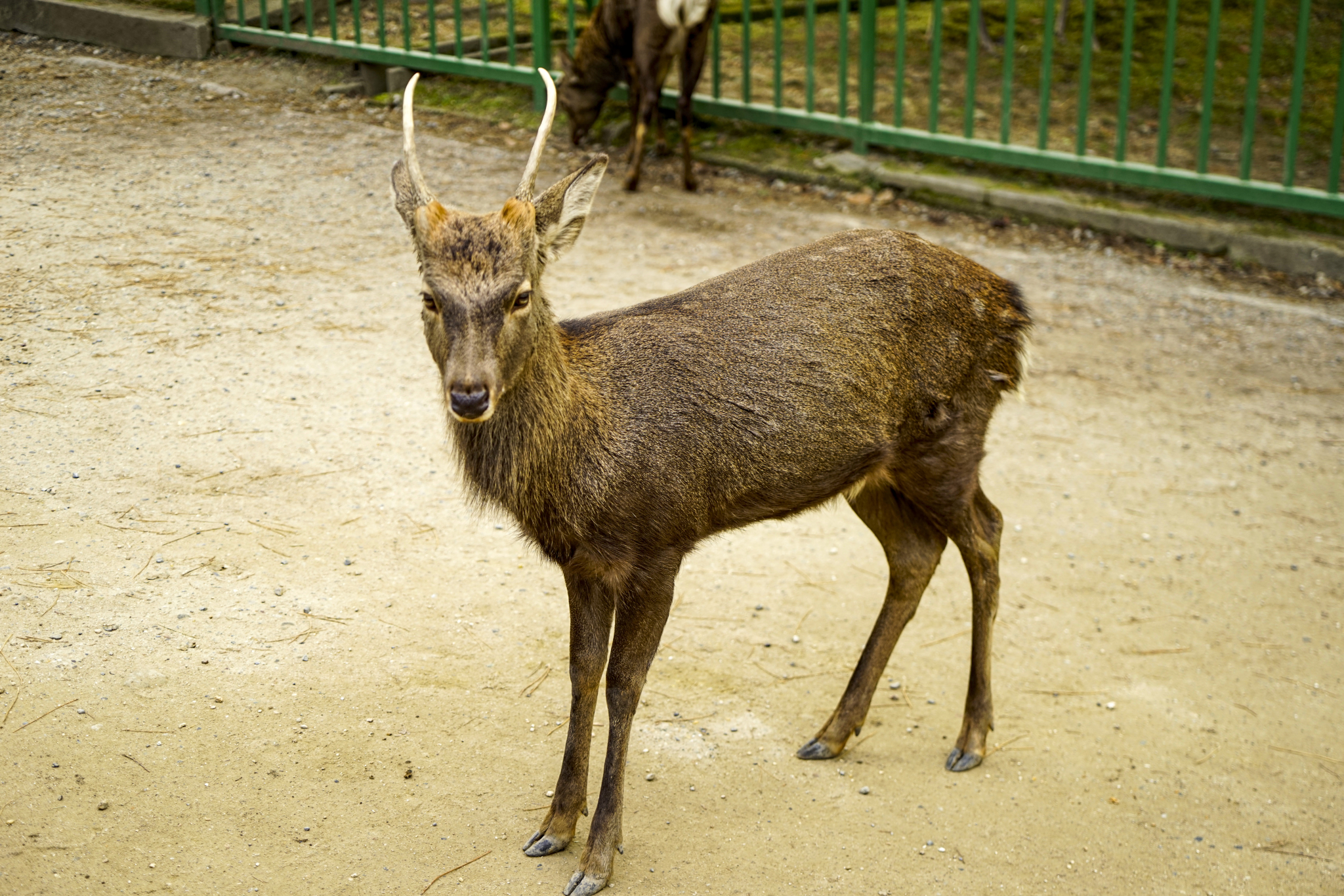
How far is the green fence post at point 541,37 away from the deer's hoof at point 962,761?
24.2ft

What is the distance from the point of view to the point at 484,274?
11.2 feet

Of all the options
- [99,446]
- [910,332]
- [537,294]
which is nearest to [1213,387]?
[910,332]

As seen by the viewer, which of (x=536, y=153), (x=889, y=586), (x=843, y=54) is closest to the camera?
(x=536, y=153)

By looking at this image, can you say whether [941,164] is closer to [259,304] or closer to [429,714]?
[259,304]

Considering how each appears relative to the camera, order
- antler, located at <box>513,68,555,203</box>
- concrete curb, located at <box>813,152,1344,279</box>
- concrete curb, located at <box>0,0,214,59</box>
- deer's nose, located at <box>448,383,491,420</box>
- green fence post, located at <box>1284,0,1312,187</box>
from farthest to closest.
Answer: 1. concrete curb, located at <box>813,152,1344,279</box>
2. concrete curb, located at <box>0,0,214,59</box>
3. green fence post, located at <box>1284,0,1312,187</box>
4. antler, located at <box>513,68,555,203</box>
5. deer's nose, located at <box>448,383,491,420</box>

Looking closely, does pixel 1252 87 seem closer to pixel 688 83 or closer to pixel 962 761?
pixel 688 83

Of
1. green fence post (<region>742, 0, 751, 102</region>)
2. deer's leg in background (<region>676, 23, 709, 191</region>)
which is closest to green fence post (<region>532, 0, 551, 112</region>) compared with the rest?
deer's leg in background (<region>676, 23, 709, 191</region>)

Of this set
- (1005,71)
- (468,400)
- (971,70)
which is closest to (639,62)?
(971,70)

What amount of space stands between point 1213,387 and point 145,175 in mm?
6807

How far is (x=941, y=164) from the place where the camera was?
10.2 metres

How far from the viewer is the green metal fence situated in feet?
30.1

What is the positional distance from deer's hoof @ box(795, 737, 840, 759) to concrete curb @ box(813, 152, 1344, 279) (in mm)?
6371

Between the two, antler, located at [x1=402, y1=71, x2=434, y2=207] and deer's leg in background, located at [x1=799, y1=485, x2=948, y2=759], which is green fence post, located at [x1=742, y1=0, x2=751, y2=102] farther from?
antler, located at [x1=402, y1=71, x2=434, y2=207]

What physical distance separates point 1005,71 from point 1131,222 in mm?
1509
